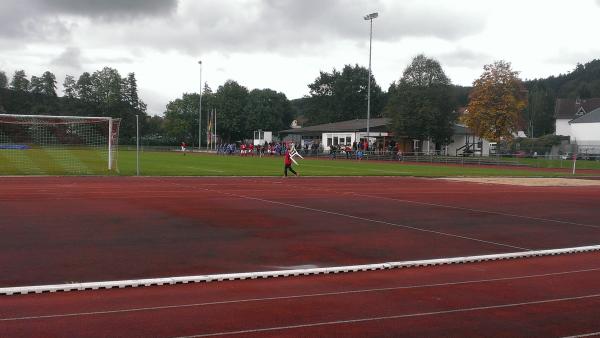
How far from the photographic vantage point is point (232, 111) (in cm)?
10394

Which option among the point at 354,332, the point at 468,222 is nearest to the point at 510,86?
the point at 468,222

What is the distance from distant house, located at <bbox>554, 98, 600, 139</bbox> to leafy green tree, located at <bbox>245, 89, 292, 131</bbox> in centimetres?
5439

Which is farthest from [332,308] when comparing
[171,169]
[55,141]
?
[55,141]

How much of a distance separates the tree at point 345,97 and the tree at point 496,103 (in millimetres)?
54905

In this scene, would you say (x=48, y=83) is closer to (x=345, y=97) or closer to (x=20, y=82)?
(x=20, y=82)

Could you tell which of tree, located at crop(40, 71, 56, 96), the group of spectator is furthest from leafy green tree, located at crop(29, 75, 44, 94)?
the group of spectator

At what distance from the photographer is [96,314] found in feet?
19.8

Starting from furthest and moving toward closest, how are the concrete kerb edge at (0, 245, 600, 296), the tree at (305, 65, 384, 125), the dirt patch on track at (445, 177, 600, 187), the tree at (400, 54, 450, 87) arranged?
the tree at (305, 65, 384, 125) → the tree at (400, 54, 450, 87) → the dirt patch on track at (445, 177, 600, 187) → the concrete kerb edge at (0, 245, 600, 296)

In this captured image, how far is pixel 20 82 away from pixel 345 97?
66.5 m

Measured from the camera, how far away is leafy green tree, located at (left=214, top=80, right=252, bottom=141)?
341ft

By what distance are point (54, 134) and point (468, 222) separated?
40096 millimetres

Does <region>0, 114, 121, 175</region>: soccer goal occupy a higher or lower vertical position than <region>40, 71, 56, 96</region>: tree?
lower

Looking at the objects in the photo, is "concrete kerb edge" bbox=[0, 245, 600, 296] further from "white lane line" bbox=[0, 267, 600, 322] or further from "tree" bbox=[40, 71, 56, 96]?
"tree" bbox=[40, 71, 56, 96]

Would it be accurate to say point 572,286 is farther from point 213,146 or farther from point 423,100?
point 213,146
